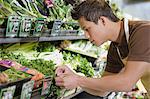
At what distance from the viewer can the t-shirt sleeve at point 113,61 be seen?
101 inches

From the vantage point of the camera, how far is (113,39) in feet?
7.42

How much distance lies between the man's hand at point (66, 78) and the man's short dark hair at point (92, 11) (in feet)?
1.27

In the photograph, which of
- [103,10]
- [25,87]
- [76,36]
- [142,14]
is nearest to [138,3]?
[142,14]

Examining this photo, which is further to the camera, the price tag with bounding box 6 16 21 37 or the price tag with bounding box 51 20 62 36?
the price tag with bounding box 51 20 62 36

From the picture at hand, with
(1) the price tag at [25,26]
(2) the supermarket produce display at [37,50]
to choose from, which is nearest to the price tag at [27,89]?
(2) the supermarket produce display at [37,50]

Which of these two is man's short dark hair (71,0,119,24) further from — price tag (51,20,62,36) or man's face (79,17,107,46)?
price tag (51,20,62,36)

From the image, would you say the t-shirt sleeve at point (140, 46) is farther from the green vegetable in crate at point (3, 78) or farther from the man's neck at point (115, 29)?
the green vegetable in crate at point (3, 78)

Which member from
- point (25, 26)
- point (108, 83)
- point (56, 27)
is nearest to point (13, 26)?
point (25, 26)

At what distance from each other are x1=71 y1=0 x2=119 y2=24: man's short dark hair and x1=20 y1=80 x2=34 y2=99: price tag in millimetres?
631

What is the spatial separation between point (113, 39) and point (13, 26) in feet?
2.66

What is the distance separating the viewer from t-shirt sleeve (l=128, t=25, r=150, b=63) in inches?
77.5

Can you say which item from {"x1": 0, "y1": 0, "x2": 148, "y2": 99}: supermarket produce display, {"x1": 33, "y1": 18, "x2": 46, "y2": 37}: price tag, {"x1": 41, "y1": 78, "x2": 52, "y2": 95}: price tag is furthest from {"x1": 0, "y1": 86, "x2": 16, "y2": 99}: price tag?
{"x1": 33, "y1": 18, "x2": 46, "y2": 37}: price tag

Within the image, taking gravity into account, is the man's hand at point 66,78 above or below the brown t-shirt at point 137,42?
below

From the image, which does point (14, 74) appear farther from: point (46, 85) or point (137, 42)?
point (137, 42)
